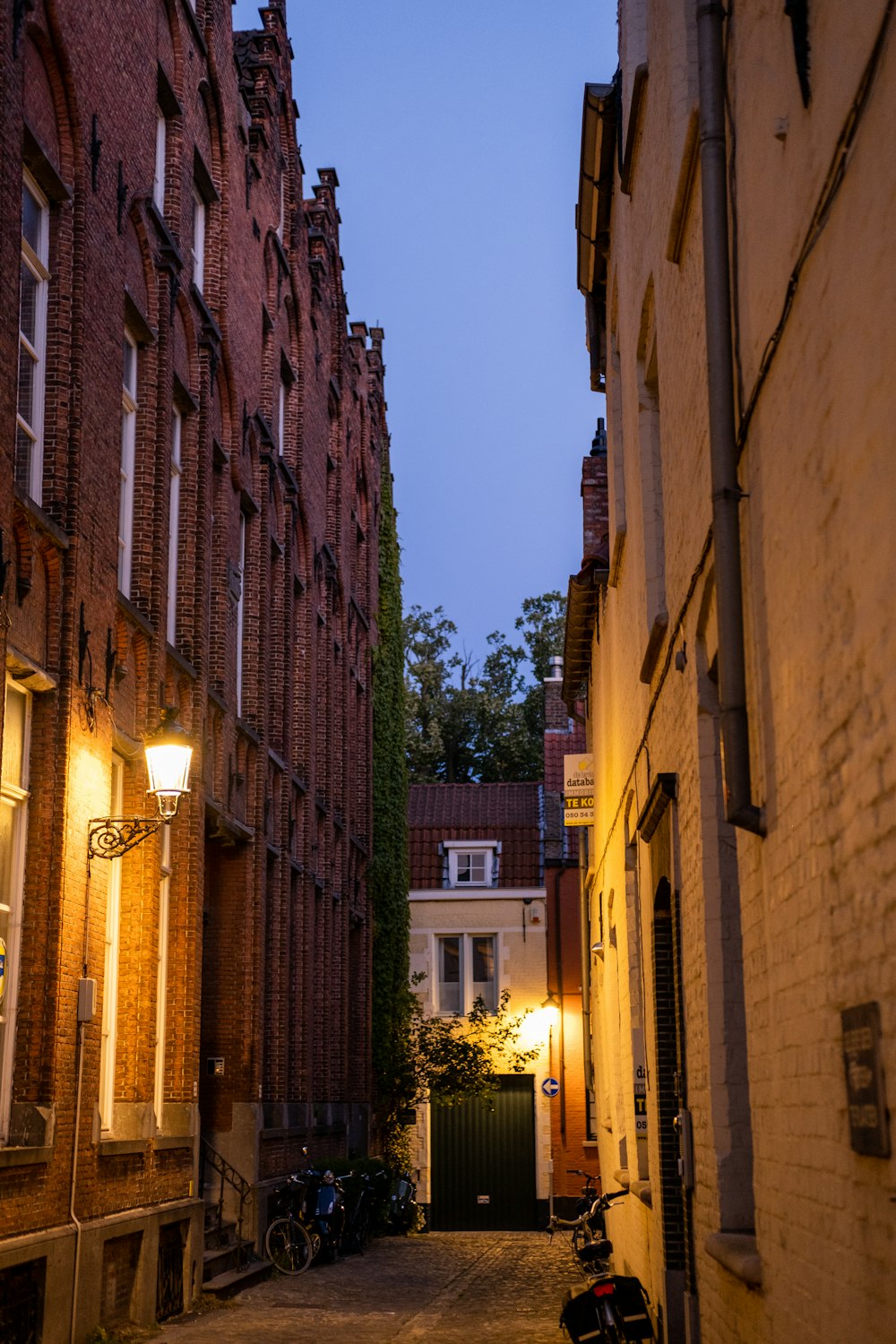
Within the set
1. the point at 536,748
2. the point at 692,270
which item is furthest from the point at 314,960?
the point at 536,748

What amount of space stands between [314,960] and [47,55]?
14.4 meters

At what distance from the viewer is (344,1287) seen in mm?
17406

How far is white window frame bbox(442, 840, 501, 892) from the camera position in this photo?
35562 mm

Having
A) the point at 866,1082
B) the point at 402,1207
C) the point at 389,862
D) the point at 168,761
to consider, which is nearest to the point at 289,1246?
the point at 168,761

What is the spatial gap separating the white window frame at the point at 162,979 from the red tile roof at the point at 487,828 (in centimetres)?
1947

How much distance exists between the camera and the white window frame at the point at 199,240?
701 inches

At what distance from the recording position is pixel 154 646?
1439cm

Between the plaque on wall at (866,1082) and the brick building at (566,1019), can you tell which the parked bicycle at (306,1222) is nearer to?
the brick building at (566,1019)

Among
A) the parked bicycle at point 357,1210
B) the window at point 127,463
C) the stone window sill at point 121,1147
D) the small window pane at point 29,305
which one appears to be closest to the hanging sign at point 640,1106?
the stone window sill at point 121,1147

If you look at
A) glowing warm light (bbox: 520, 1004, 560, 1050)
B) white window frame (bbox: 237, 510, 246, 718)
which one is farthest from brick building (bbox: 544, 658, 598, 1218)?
white window frame (bbox: 237, 510, 246, 718)

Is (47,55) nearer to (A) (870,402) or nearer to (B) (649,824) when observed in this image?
(B) (649,824)

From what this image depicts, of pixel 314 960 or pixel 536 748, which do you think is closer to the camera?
pixel 314 960

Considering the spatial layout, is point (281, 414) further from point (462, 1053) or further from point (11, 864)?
point (462, 1053)

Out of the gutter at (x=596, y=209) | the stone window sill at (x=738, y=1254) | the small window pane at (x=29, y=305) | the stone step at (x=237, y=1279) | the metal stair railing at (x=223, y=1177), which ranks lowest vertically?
the stone step at (x=237, y=1279)
